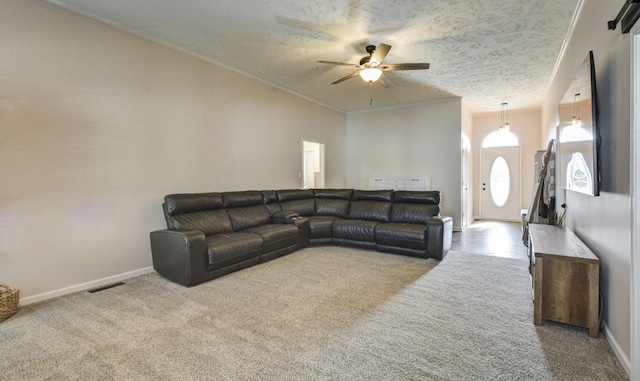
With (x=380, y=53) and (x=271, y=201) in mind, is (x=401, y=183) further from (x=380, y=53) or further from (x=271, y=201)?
(x=380, y=53)

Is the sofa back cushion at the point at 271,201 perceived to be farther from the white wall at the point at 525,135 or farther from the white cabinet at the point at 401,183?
the white wall at the point at 525,135

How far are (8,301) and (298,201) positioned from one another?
4.10 metres

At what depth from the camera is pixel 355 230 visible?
493 cm

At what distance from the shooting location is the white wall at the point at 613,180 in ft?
5.91

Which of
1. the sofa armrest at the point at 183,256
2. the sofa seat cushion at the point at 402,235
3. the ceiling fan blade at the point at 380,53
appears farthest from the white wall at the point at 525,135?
the sofa armrest at the point at 183,256

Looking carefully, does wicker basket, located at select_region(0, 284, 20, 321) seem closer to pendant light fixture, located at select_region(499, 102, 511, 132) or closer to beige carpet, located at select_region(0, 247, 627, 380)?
beige carpet, located at select_region(0, 247, 627, 380)

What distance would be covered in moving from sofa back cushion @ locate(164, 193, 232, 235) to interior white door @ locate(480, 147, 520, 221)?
744cm

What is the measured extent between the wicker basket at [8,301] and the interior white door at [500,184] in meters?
9.52

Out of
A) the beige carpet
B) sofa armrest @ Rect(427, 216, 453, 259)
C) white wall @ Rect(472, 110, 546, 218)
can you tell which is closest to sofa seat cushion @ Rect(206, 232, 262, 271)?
the beige carpet

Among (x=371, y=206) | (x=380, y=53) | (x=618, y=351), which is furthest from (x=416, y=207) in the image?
(x=618, y=351)

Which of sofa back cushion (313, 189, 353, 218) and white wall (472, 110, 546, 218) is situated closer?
sofa back cushion (313, 189, 353, 218)

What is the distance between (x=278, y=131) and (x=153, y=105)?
98.2 inches

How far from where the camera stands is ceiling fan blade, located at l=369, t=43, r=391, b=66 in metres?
3.35

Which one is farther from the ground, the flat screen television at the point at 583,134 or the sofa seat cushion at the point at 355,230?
the flat screen television at the point at 583,134
